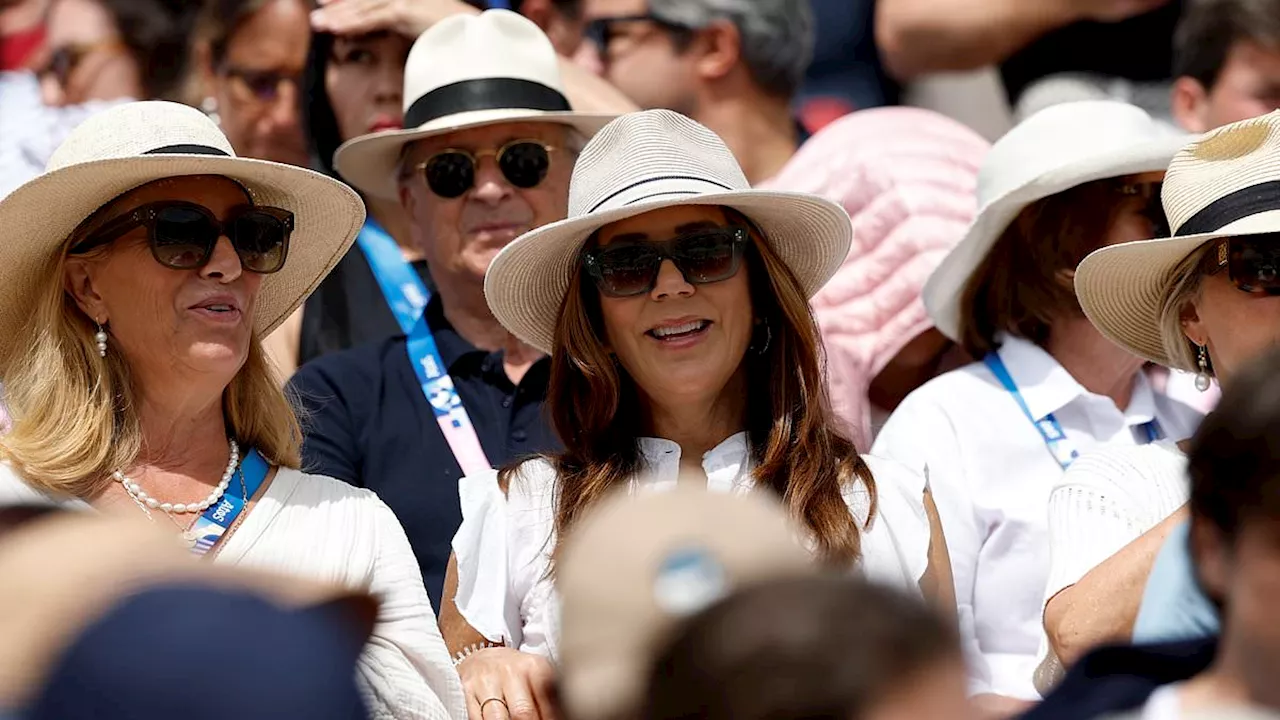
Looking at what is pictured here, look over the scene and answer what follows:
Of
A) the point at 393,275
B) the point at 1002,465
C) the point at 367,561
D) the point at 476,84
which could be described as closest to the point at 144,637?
the point at 367,561

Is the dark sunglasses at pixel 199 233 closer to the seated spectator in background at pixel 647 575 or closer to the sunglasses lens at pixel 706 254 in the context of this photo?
the sunglasses lens at pixel 706 254

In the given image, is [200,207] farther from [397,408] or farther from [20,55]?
[20,55]

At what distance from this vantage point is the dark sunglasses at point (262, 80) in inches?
218

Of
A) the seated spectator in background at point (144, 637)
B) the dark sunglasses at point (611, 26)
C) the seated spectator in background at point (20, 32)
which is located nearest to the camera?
the seated spectator in background at point (144, 637)

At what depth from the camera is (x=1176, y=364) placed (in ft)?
12.3

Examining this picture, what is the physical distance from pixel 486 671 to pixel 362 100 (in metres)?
2.31

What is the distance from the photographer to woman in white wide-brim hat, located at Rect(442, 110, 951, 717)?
3641mm

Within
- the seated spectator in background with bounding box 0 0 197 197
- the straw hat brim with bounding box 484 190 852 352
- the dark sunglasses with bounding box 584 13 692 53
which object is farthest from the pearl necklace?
the dark sunglasses with bounding box 584 13 692 53

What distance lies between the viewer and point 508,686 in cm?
347

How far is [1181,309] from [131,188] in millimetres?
2073

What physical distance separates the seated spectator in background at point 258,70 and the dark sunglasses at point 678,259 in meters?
2.09

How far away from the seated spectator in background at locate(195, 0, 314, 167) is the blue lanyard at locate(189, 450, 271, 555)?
2.02 metres

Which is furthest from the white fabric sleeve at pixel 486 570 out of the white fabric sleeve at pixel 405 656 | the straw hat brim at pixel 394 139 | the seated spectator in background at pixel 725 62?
the seated spectator in background at pixel 725 62

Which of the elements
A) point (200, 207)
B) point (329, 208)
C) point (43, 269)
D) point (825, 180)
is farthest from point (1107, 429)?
point (43, 269)
